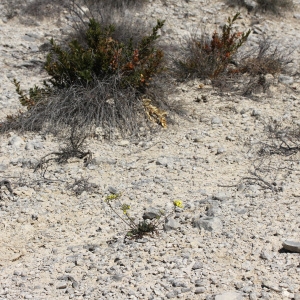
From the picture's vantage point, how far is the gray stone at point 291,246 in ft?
10.3

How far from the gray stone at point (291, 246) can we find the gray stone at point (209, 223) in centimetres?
51

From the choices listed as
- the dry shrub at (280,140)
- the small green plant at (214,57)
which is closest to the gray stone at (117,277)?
the dry shrub at (280,140)

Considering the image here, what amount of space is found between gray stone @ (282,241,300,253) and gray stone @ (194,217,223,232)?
0.51 metres

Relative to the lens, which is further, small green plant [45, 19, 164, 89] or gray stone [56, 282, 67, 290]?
small green plant [45, 19, 164, 89]

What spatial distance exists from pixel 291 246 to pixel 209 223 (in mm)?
643

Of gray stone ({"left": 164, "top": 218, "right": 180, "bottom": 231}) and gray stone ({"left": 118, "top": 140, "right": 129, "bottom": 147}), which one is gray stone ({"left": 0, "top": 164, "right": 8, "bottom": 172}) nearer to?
gray stone ({"left": 118, "top": 140, "right": 129, "bottom": 147})

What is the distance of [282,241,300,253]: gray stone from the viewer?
3.15 metres

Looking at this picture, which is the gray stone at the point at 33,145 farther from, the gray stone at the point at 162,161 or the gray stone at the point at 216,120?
the gray stone at the point at 216,120

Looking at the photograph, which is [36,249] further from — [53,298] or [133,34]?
[133,34]

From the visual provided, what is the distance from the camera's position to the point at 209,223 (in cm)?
356

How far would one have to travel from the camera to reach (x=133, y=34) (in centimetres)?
758

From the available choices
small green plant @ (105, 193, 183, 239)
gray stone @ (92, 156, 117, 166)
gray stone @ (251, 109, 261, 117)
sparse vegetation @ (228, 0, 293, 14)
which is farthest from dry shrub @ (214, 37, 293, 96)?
small green plant @ (105, 193, 183, 239)

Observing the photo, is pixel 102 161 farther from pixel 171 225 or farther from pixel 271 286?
pixel 271 286

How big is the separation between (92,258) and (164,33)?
5.57 meters
